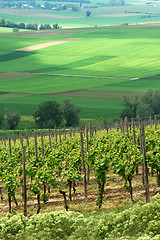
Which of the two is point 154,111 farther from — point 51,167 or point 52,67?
point 51,167

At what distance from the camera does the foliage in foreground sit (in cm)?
1524

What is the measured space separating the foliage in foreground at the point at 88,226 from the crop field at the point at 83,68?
63544 millimetres

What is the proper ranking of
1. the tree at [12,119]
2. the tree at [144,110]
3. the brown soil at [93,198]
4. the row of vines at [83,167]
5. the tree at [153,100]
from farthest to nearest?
the tree at [153,100] < the tree at [12,119] < the tree at [144,110] < the brown soil at [93,198] < the row of vines at [83,167]

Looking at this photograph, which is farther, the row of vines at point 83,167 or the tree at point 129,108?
the tree at point 129,108

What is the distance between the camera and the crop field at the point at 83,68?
94.1 m

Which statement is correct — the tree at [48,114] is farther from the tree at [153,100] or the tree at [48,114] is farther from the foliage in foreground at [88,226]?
the foliage in foreground at [88,226]

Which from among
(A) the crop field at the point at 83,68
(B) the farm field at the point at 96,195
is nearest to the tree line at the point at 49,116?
(A) the crop field at the point at 83,68

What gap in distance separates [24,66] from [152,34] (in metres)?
52.3

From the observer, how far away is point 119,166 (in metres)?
20.3

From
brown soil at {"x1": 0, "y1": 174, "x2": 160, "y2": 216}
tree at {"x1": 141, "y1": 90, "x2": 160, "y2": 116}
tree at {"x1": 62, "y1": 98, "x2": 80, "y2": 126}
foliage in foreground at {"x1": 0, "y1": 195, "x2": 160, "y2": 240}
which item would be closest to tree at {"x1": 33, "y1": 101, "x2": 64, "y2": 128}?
tree at {"x1": 62, "y1": 98, "x2": 80, "y2": 126}

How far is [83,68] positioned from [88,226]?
10787cm

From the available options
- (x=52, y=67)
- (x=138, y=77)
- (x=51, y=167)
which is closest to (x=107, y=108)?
(x=138, y=77)

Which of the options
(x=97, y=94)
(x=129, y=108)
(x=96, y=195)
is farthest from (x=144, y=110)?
(x=96, y=195)

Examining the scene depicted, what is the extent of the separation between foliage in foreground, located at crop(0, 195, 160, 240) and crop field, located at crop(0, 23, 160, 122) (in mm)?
63544
